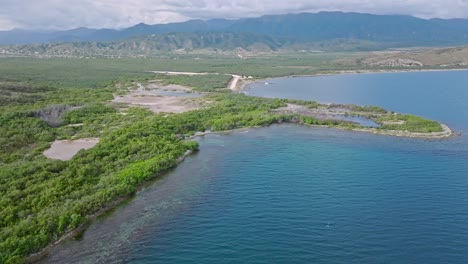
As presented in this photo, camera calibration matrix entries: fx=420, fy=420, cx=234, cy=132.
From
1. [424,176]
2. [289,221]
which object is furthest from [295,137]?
[289,221]

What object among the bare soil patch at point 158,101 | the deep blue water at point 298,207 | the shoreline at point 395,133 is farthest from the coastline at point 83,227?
the bare soil patch at point 158,101

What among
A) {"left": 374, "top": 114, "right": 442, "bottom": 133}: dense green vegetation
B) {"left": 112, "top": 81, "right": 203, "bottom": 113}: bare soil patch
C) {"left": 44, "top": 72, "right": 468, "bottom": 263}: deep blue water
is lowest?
{"left": 44, "top": 72, "right": 468, "bottom": 263}: deep blue water

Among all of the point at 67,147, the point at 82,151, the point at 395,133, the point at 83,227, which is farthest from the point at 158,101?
the point at 83,227

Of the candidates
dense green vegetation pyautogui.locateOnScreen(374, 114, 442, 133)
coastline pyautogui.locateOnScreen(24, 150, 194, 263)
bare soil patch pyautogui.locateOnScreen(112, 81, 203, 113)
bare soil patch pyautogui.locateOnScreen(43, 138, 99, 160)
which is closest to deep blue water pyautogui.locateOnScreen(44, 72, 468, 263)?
coastline pyautogui.locateOnScreen(24, 150, 194, 263)

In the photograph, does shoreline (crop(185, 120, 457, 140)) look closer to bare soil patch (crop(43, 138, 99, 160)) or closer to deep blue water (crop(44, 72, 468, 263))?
deep blue water (crop(44, 72, 468, 263))

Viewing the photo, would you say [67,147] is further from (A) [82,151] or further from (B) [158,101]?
(B) [158,101]

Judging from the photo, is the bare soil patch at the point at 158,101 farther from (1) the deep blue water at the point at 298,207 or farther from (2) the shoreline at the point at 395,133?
(1) the deep blue water at the point at 298,207

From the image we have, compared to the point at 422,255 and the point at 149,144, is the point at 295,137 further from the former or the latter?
the point at 422,255
